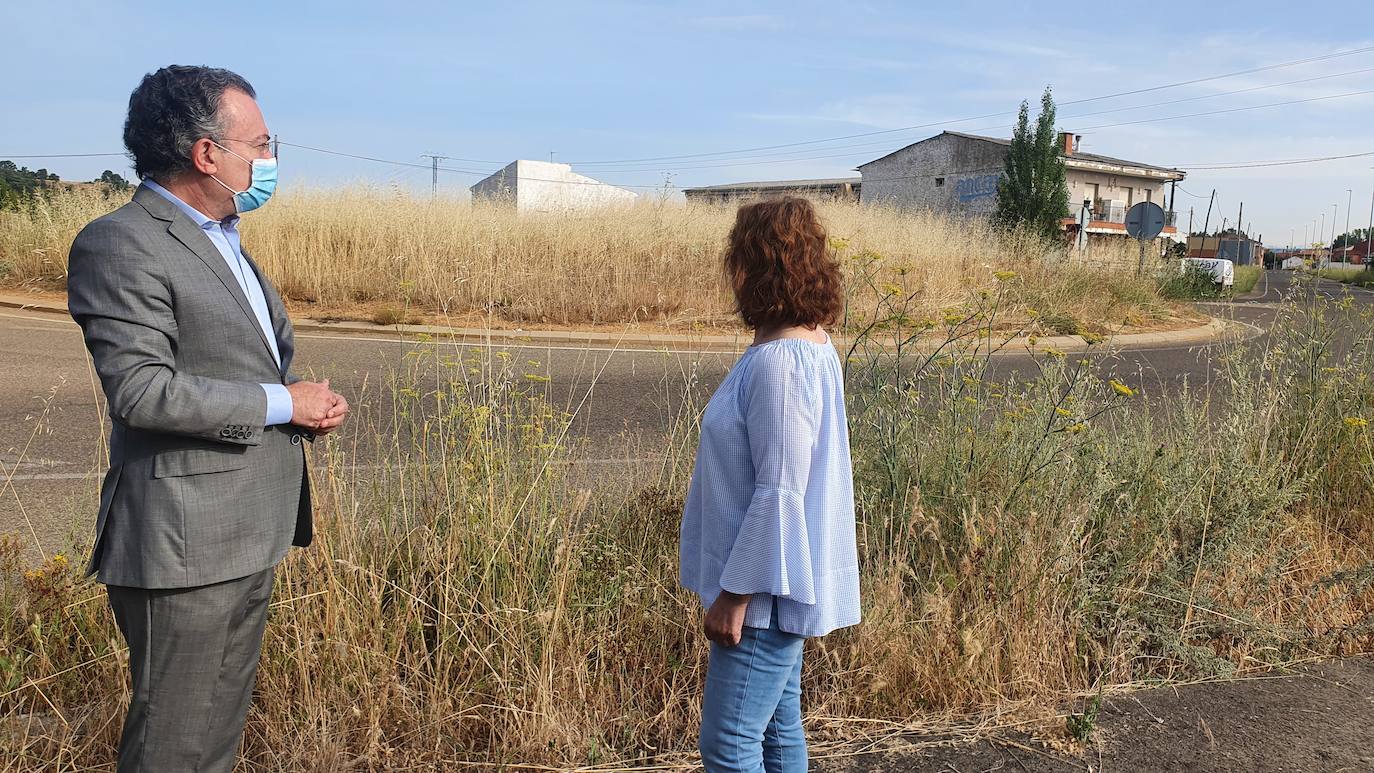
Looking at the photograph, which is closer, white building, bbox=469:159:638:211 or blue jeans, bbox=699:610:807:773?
blue jeans, bbox=699:610:807:773

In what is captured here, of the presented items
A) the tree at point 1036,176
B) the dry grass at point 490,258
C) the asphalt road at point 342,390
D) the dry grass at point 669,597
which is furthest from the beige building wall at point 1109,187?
the dry grass at point 669,597

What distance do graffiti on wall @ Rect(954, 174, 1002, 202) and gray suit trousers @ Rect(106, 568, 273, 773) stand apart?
171 ft

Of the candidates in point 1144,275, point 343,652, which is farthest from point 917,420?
point 1144,275

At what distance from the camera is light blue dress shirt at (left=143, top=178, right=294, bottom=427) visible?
6.88 feet

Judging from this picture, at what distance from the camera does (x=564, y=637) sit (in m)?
3.07

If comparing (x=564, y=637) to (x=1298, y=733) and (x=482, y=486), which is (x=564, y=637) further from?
(x=1298, y=733)

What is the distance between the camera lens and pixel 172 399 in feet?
6.27

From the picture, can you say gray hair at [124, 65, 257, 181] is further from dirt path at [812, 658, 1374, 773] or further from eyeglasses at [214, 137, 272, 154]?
dirt path at [812, 658, 1374, 773]

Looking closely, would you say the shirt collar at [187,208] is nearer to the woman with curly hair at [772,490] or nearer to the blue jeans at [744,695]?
the woman with curly hair at [772,490]

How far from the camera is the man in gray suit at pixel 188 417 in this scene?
1.93 meters

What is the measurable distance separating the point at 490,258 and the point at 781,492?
1328 cm

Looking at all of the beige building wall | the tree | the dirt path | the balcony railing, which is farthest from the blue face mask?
the balcony railing

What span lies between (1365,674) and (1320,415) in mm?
1873

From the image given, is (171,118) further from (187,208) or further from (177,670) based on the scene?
(177,670)
